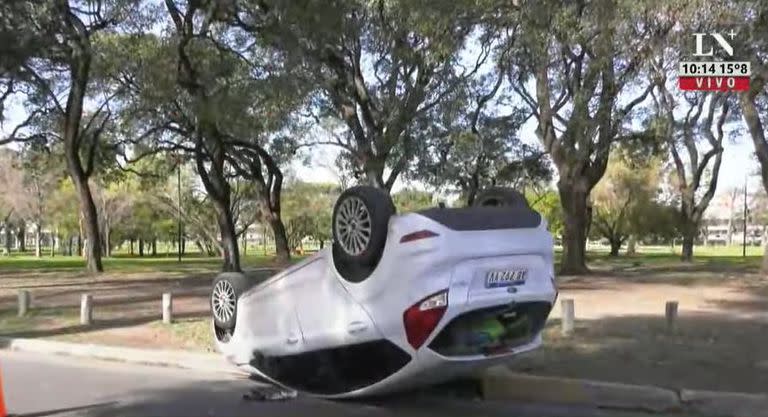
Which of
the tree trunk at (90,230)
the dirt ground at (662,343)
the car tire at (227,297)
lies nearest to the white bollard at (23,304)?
the car tire at (227,297)

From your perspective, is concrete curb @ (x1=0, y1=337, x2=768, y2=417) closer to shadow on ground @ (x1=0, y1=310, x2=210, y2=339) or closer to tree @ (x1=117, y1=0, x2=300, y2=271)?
shadow on ground @ (x1=0, y1=310, x2=210, y2=339)

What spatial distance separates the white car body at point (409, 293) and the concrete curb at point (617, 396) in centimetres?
80

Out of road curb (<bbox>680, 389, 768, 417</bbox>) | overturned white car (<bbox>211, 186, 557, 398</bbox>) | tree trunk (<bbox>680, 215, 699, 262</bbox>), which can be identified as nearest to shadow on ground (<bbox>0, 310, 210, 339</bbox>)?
overturned white car (<bbox>211, 186, 557, 398</bbox>)

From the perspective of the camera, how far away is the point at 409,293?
6707 mm

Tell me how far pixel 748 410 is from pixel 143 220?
6876 centimetres

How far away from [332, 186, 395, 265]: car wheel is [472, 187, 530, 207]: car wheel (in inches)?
44.8

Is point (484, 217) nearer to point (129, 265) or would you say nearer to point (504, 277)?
point (504, 277)

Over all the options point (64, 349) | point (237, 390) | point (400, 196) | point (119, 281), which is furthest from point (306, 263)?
point (400, 196)

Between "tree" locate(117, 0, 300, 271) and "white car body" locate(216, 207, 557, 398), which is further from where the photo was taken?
"tree" locate(117, 0, 300, 271)

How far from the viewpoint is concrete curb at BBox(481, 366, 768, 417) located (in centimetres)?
733

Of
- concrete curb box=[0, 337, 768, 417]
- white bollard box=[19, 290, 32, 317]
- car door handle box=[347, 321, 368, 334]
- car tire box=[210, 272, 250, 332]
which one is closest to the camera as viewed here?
car door handle box=[347, 321, 368, 334]

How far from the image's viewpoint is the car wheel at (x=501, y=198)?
7613 mm

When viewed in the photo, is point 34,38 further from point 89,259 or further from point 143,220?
point 143,220

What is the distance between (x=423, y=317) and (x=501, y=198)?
1.61 meters
